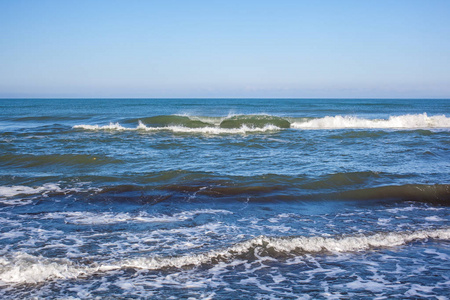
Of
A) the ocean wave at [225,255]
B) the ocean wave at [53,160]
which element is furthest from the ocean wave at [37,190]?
the ocean wave at [225,255]

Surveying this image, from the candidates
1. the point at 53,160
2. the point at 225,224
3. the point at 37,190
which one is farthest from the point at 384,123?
the point at 37,190

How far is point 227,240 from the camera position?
587 centimetres

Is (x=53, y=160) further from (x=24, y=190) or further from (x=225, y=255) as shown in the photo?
(x=225, y=255)

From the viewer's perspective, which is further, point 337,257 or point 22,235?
point 22,235

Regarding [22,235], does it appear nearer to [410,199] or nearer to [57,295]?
[57,295]

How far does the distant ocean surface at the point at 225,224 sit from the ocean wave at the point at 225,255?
0.08ft

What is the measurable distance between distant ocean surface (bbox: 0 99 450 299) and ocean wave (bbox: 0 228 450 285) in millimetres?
23

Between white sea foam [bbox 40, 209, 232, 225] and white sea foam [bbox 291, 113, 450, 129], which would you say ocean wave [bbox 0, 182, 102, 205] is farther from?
white sea foam [bbox 291, 113, 450, 129]

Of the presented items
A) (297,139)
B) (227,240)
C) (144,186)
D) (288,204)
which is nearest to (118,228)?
(227,240)

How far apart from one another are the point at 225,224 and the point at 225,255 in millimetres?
1293

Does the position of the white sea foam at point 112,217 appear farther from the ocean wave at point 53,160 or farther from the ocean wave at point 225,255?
the ocean wave at point 53,160

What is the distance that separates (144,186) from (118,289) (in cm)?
492

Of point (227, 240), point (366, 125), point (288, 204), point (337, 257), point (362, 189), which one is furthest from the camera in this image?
point (366, 125)

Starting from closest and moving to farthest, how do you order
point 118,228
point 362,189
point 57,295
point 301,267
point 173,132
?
1. point 57,295
2. point 301,267
3. point 118,228
4. point 362,189
5. point 173,132
